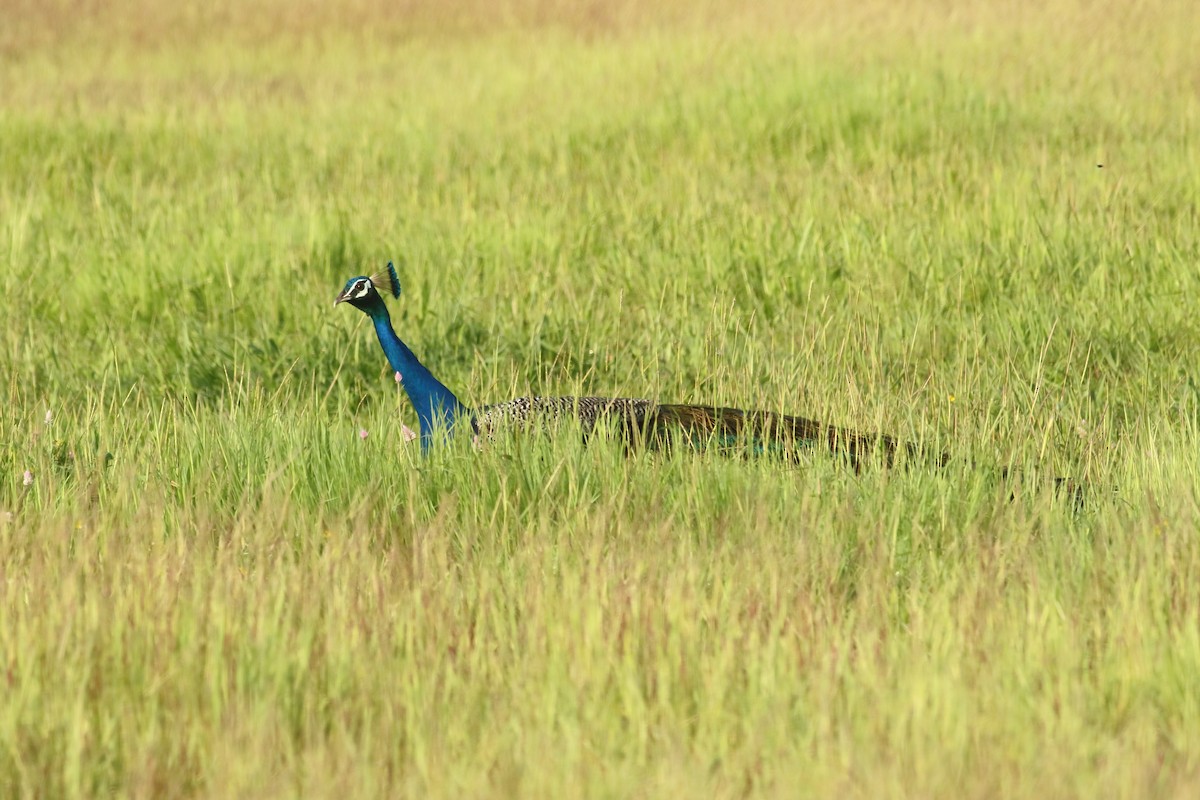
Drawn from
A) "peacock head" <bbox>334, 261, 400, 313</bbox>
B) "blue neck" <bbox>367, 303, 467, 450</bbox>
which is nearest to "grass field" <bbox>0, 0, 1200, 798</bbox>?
"blue neck" <bbox>367, 303, 467, 450</bbox>

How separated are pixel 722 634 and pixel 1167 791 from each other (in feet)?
2.69

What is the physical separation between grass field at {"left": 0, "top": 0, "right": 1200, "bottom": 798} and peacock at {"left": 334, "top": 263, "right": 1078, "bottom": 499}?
123mm

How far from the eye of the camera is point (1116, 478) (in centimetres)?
367

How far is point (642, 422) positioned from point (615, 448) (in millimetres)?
338

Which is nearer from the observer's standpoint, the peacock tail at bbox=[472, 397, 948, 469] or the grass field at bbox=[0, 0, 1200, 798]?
the grass field at bbox=[0, 0, 1200, 798]

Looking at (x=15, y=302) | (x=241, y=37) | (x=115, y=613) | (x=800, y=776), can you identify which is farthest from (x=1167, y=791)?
(x=241, y=37)

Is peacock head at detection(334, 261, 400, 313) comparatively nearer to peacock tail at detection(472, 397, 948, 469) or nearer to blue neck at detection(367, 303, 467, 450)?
blue neck at detection(367, 303, 467, 450)

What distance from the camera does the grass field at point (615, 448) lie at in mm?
2350

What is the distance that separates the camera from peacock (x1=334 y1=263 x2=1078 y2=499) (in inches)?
145

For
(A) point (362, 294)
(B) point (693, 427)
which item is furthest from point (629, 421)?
(A) point (362, 294)

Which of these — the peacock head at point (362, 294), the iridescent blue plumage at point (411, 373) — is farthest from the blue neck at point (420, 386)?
the peacock head at point (362, 294)

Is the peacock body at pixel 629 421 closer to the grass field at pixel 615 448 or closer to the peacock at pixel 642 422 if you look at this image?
the peacock at pixel 642 422

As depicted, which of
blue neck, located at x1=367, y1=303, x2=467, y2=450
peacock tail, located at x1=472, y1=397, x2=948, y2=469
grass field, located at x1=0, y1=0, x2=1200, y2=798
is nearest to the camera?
grass field, located at x1=0, y1=0, x2=1200, y2=798

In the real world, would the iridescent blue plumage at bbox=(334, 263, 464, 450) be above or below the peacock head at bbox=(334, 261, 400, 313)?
below
